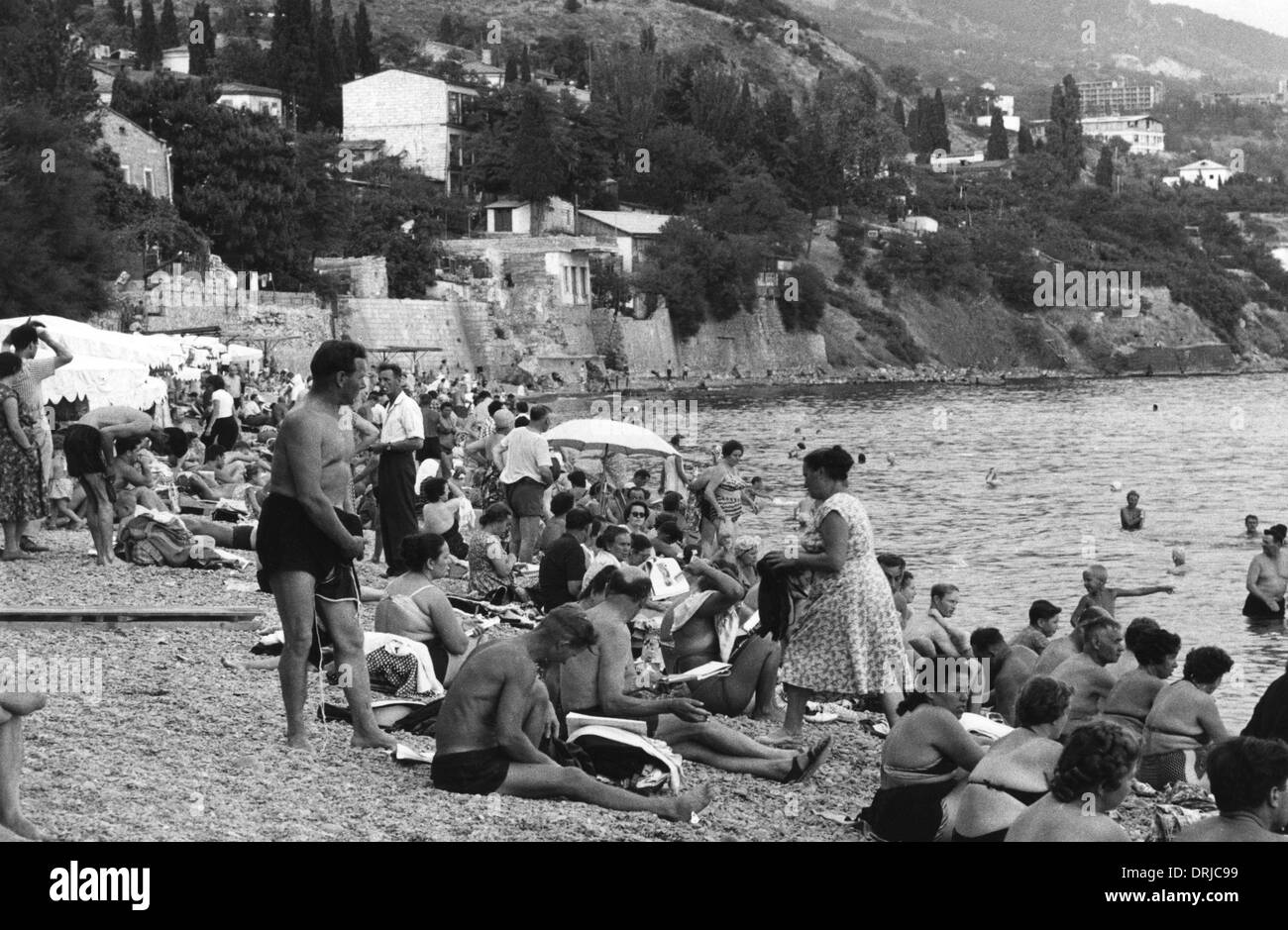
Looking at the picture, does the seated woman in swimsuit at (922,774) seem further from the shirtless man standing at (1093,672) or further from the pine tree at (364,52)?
the pine tree at (364,52)

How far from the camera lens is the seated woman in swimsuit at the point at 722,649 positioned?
9562mm

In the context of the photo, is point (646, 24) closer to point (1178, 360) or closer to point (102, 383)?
point (1178, 360)

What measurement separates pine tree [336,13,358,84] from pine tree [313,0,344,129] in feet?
1.19

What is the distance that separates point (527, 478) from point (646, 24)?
519ft

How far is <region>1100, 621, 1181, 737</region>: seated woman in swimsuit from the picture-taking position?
8750 mm

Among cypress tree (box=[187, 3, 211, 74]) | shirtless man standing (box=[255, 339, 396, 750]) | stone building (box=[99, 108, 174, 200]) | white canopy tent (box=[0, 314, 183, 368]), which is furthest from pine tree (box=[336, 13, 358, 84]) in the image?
shirtless man standing (box=[255, 339, 396, 750])

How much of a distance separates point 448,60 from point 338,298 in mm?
67805

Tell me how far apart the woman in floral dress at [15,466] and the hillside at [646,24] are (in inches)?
5659

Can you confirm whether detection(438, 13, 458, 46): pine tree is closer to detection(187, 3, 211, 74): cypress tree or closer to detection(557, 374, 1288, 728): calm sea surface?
detection(187, 3, 211, 74): cypress tree

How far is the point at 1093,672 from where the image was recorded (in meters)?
9.23

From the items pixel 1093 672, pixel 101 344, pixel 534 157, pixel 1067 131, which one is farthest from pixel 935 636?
pixel 1067 131

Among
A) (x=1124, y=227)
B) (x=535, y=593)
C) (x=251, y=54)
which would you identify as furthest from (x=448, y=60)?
(x=535, y=593)
